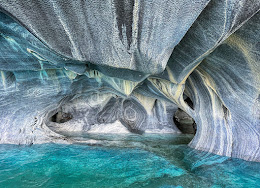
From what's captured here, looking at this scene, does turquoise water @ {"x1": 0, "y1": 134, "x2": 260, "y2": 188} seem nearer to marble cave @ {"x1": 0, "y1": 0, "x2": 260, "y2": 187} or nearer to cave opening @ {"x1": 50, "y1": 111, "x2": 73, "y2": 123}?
marble cave @ {"x1": 0, "y1": 0, "x2": 260, "y2": 187}

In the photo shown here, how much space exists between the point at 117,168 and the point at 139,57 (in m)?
2.60

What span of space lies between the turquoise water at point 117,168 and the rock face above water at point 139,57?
2.94 ft

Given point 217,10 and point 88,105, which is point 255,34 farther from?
point 88,105

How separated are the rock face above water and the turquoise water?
2.94ft

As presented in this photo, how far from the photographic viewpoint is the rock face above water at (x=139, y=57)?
104 inches

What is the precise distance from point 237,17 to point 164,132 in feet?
23.8

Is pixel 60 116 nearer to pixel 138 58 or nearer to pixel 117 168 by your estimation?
pixel 117 168

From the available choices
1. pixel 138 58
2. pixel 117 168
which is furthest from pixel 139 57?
pixel 117 168

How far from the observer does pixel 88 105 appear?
9562 millimetres

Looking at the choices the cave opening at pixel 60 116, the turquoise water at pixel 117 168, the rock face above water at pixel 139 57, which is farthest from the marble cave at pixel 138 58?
the cave opening at pixel 60 116

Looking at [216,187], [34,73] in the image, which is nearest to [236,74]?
[216,187]

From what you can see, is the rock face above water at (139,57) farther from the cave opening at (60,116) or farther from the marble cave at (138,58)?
the cave opening at (60,116)

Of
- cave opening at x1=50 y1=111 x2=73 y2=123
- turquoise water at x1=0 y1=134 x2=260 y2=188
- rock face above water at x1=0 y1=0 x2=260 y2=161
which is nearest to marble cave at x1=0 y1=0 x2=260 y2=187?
rock face above water at x1=0 y1=0 x2=260 y2=161

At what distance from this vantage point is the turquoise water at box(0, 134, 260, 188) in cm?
338
